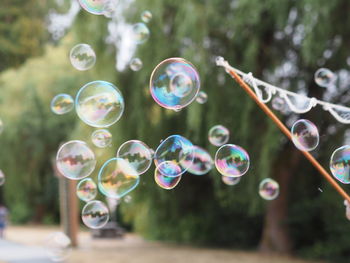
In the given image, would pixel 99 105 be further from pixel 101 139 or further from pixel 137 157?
pixel 137 157

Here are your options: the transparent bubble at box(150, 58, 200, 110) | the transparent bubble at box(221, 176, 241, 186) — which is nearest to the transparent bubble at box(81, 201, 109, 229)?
the transparent bubble at box(150, 58, 200, 110)

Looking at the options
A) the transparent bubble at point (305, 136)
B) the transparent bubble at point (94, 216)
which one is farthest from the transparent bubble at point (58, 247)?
the transparent bubble at point (305, 136)

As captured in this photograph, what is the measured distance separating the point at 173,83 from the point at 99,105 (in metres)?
0.82

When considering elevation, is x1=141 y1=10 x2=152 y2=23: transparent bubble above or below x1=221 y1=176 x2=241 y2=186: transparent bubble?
above

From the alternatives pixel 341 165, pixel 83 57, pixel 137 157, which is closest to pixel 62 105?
pixel 83 57

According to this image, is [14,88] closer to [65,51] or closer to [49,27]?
[65,51]

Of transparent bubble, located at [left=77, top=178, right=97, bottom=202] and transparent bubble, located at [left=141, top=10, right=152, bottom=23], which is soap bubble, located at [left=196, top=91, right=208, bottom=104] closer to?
transparent bubble, located at [left=141, top=10, right=152, bottom=23]

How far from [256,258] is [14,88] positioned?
1176 centimetres

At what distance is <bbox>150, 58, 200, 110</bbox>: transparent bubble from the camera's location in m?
5.09

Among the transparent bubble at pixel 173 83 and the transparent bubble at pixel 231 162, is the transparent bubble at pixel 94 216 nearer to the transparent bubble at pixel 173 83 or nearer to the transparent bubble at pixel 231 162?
the transparent bubble at pixel 231 162

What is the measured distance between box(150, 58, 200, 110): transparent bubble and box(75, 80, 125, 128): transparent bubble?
49cm

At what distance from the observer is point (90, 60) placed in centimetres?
636

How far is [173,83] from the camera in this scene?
5180mm

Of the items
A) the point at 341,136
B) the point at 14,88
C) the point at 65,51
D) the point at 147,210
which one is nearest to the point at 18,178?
the point at 14,88
